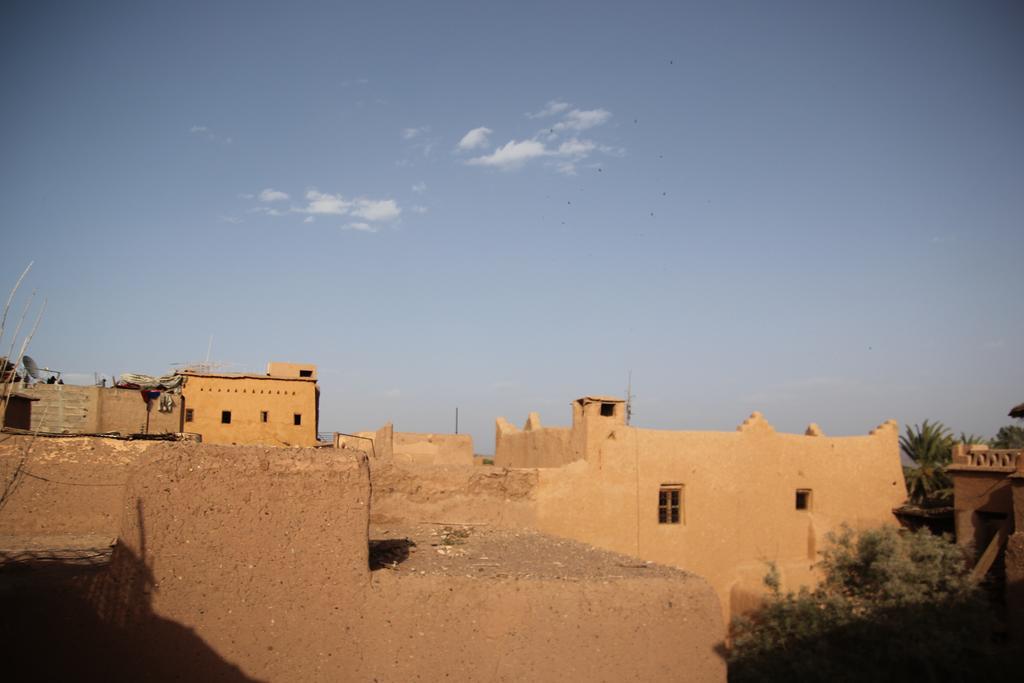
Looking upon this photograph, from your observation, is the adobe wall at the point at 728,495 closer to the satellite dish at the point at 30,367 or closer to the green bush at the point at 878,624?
the green bush at the point at 878,624

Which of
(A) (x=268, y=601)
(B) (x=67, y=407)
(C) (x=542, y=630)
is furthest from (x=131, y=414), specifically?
(C) (x=542, y=630)

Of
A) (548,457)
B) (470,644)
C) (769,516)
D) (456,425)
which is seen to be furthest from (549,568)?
(456,425)

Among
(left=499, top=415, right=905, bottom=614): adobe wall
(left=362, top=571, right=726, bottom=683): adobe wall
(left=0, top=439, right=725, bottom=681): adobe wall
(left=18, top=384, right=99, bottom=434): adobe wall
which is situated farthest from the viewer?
(left=18, top=384, right=99, bottom=434): adobe wall

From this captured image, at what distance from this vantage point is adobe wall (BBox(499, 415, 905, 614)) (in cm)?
1558

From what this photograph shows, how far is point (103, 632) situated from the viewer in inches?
256

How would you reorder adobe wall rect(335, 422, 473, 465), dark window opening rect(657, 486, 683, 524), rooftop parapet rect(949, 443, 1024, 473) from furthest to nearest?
adobe wall rect(335, 422, 473, 465) → dark window opening rect(657, 486, 683, 524) → rooftop parapet rect(949, 443, 1024, 473)

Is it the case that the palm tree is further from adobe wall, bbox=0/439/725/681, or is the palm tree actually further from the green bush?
A: adobe wall, bbox=0/439/725/681

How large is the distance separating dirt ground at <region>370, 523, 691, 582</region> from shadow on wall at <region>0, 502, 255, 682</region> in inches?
80.5

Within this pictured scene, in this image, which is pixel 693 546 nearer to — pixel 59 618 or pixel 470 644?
pixel 470 644

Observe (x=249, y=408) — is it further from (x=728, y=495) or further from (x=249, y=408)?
(x=728, y=495)

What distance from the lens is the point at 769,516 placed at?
17.5 metres

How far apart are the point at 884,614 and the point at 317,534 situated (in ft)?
35.0

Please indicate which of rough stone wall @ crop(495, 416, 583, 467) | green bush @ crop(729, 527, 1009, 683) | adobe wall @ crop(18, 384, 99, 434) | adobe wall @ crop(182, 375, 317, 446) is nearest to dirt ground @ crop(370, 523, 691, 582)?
green bush @ crop(729, 527, 1009, 683)

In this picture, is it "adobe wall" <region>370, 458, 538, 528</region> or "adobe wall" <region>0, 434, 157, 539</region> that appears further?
"adobe wall" <region>370, 458, 538, 528</region>
